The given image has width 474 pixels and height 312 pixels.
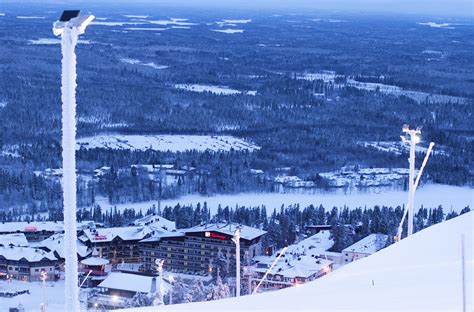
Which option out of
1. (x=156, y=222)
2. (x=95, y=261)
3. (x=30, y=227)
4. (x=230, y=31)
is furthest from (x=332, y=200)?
(x=230, y=31)

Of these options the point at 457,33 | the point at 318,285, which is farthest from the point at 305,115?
the point at 457,33

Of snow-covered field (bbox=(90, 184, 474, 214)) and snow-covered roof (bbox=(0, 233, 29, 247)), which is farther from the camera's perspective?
snow-covered field (bbox=(90, 184, 474, 214))

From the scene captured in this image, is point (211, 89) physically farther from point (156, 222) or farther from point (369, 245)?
point (369, 245)

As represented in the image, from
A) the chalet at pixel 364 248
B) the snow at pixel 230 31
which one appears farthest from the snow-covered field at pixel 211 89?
the snow at pixel 230 31

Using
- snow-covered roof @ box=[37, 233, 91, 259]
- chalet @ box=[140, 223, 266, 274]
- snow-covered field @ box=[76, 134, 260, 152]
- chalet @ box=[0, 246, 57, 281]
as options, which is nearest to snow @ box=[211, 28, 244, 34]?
snow-covered field @ box=[76, 134, 260, 152]

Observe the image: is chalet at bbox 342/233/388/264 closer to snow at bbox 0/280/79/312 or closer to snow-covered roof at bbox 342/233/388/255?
snow-covered roof at bbox 342/233/388/255

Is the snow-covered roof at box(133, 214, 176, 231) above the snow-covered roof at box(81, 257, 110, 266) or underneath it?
underneath

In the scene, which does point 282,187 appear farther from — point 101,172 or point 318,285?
point 318,285
